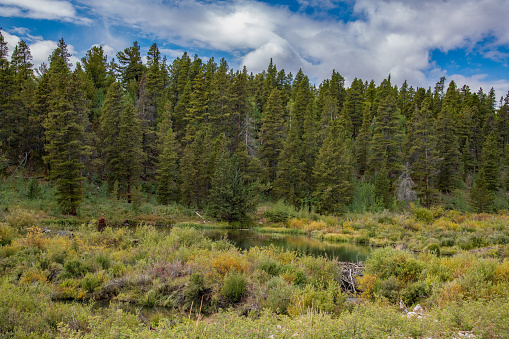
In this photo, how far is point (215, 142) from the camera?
145 ft

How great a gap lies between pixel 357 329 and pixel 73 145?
32.4m

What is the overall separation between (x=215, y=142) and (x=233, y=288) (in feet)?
113

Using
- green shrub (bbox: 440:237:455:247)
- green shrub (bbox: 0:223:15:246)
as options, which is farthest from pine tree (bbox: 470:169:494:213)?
green shrub (bbox: 0:223:15:246)

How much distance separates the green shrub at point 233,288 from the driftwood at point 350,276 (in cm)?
437

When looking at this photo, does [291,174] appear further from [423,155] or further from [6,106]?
[6,106]

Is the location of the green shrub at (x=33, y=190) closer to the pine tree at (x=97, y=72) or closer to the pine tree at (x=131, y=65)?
the pine tree at (x=97, y=72)

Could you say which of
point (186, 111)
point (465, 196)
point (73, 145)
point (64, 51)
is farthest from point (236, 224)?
point (64, 51)

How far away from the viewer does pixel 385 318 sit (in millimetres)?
5953

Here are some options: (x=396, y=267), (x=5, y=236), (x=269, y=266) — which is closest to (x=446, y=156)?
(x=396, y=267)

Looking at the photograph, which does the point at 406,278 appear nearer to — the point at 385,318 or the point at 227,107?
the point at 385,318

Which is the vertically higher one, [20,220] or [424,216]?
[424,216]

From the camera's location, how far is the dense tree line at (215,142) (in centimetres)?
3703

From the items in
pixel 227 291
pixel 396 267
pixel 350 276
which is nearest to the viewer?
pixel 227 291

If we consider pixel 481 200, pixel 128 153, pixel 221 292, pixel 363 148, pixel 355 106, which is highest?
pixel 355 106
